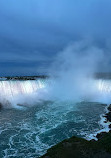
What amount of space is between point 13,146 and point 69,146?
6221 millimetres

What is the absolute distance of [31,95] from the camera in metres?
36.4

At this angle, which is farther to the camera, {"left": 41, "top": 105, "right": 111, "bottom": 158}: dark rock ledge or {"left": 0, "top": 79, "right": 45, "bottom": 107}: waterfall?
{"left": 0, "top": 79, "right": 45, "bottom": 107}: waterfall

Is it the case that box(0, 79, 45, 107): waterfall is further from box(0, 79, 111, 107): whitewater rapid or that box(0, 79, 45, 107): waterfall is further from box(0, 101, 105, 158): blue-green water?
box(0, 101, 105, 158): blue-green water

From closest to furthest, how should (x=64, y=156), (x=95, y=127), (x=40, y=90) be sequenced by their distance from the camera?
(x=64, y=156) → (x=95, y=127) → (x=40, y=90)

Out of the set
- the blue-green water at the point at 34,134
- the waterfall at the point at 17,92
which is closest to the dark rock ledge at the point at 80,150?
the blue-green water at the point at 34,134

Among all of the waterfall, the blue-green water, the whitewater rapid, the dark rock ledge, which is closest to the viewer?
the dark rock ledge

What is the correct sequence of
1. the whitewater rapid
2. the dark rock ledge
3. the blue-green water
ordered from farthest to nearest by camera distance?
the whitewater rapid → the blue-green water → the dark rock ledge

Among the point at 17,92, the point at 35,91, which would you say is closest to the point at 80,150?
the point at 17,92

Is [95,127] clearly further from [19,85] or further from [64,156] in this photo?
[19,85]

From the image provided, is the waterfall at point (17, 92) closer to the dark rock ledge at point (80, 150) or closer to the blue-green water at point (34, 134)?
the blue-green water at point (34, 134)

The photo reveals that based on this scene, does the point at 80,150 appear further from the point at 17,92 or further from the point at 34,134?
the point at 17,92

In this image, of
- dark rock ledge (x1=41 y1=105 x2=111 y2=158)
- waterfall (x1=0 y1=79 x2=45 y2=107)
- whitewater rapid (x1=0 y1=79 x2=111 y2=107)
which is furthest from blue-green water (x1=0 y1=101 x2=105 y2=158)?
whitewater rapid (x1=0 y1=79 x2=111 y2=107)

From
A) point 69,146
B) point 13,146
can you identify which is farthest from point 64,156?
point 13,146

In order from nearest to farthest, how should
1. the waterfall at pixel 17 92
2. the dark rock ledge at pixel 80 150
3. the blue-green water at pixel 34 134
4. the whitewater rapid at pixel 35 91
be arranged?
1. the dark rock ledge at pixel 80 150
2. the blue-green water at pixel 34 134
3. the waterfall at pixel 17 92
4. the whitewater rapid at pixel 35 91
